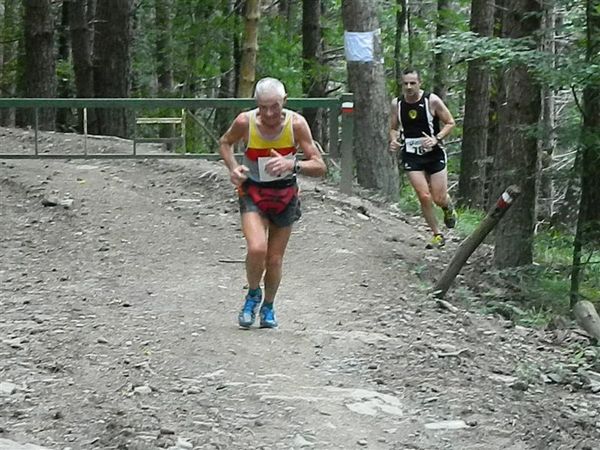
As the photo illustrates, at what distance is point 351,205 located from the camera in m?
15.0

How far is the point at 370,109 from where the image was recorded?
55.1ft

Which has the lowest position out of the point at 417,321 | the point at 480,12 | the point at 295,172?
the point at 417,321

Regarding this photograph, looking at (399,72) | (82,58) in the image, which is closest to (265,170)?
(82,58)

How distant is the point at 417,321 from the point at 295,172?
7.00ft

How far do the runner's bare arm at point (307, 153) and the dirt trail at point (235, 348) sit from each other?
1.31m

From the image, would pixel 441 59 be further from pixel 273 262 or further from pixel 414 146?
pixel 273 262

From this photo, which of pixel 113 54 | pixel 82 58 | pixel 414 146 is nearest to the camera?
pixel 414 146

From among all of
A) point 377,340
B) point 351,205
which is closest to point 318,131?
point 351,205

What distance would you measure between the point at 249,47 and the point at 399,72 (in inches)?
483

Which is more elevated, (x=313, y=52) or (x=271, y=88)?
(x=271, y=88)

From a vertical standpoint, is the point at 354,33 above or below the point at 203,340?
above

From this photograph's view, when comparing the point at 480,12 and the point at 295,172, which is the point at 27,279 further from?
the point at 480,12

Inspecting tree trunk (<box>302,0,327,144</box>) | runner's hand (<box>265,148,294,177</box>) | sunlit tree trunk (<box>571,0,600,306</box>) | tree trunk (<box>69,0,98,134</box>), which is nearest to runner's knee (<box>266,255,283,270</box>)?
runner's hand (<box>265,148,294,177</box>)

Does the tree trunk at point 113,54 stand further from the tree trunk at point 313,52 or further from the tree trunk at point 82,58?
the tree trunk at point 313,52
